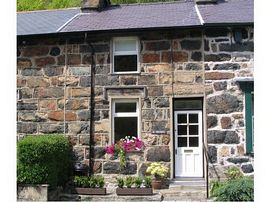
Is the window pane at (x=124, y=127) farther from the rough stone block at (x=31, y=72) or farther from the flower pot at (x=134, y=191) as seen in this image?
the rough stone block at (x=31, y=72)

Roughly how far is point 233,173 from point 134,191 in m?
2.77

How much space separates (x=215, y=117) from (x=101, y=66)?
373 centimetres

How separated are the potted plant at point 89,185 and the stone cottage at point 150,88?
0.75 metres

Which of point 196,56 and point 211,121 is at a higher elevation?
point 196,56

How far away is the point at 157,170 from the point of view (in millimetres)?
11094

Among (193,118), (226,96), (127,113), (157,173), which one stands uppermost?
(226,96)

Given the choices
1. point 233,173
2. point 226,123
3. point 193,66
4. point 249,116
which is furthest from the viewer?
point 193,66

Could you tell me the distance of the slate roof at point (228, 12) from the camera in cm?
1161

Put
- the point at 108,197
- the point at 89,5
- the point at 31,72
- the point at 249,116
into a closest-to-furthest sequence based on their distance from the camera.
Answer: the point at 108,197
the point at 249,116
the point at 31,72
the point at 89,5

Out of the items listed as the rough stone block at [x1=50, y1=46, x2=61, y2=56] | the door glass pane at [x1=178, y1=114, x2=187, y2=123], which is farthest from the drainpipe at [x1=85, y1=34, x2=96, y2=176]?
the door glass pane at [x1=178, y1=114, x2=187, y2=123]

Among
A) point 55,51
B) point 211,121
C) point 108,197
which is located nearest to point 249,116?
point 211,121

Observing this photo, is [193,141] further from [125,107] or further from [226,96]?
[125,107]

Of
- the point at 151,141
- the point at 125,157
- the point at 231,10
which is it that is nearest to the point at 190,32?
the point at 231,10

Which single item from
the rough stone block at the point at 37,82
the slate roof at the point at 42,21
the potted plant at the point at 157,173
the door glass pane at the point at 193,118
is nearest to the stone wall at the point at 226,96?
the door glass pane at the point at 193,118
